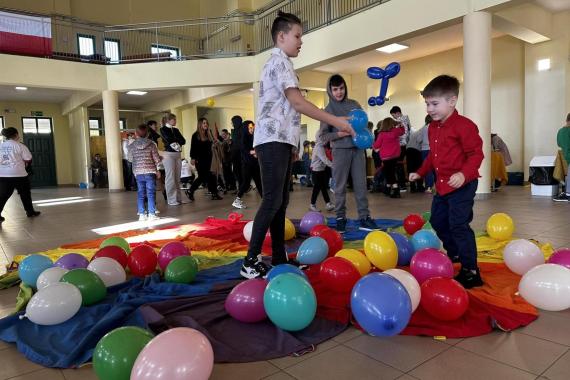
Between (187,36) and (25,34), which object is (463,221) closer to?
(25,34)

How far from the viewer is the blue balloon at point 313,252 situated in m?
2.79

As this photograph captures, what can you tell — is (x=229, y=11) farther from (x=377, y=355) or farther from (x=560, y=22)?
(x=377, y=355)

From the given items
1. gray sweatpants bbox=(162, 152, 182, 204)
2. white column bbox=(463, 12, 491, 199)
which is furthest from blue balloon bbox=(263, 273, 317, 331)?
white column bbox=(463, 12, 491, 199)

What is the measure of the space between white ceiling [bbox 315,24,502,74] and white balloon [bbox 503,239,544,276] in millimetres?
7468

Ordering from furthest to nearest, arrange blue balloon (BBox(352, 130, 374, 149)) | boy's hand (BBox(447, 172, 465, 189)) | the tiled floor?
blue balloon (BBox(352, 130, 374, 149))
boy's hand (BBox(447, 172, 465, 189))
the tiled floor

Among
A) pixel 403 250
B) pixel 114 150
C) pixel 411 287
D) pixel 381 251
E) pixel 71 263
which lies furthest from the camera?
pixel 114 150

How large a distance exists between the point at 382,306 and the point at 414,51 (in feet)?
36.3

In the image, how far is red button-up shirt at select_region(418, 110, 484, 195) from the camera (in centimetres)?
237

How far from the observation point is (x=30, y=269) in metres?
2.58

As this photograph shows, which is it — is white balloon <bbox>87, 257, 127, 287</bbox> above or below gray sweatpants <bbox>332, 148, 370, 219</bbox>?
below

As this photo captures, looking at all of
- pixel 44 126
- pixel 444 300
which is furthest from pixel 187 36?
pixel 444 300

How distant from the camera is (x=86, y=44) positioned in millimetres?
15078

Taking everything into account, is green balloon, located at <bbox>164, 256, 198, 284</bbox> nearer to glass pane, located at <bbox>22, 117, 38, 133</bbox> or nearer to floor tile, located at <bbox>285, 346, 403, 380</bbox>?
floor tile, located at <bbox>285, 346, 403, 380</bbox>

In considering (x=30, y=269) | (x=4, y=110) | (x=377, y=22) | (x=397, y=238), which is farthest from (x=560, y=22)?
(x=4, y=110)
